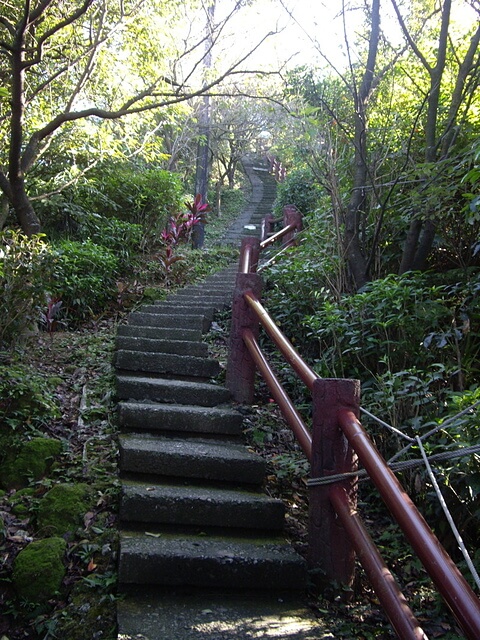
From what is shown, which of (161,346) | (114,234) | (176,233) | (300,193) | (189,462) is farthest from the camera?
(300,193)

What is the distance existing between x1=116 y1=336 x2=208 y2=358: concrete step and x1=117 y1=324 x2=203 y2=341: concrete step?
0.19 m

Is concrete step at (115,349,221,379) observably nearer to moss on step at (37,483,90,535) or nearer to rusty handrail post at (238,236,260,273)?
rusty handrail post at (238,236,260,273)

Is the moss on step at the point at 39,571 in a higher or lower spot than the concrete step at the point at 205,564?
lower

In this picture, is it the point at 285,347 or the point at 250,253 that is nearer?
the point at 285,347

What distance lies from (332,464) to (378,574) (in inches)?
22.4

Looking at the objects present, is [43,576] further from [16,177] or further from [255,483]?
[16,177]

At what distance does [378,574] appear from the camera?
2.00m

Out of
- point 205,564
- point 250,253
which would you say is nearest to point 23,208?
point 250,253

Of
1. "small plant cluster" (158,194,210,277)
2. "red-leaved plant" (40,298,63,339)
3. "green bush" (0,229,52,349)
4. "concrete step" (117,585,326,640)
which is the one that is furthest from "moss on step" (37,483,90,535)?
"small plant cluster" (158,194,210,277)

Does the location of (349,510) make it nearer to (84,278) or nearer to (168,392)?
(168,392)

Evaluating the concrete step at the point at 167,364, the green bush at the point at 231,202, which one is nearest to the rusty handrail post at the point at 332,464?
the concrete step at the point at 167,364

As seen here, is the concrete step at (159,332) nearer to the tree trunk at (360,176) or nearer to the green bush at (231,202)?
the tree trunk at (360,176)

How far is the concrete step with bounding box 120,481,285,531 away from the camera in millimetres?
2891

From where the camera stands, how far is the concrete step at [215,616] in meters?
2.24
